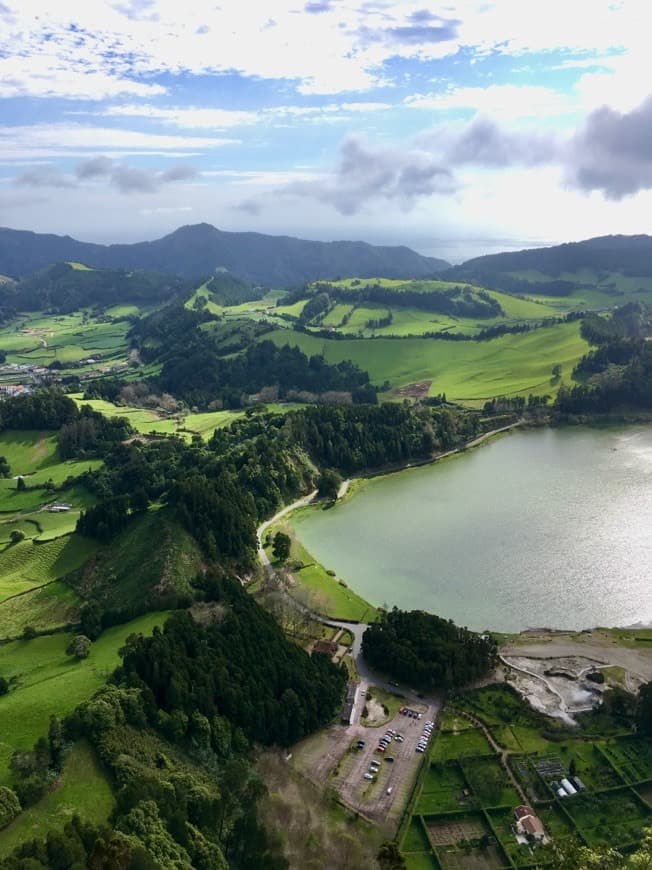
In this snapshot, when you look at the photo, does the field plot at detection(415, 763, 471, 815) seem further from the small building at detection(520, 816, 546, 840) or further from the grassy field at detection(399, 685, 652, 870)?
the small building at detection(520, 816, 546, 840)

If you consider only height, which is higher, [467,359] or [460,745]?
[467,359]

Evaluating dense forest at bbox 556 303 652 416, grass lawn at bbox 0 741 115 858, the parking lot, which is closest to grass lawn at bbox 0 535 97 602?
grass lawn at bbox 0 741 115 858

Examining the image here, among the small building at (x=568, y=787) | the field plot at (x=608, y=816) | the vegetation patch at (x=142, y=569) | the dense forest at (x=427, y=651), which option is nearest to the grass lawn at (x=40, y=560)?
the vegetation patch at (x=142, y=569)

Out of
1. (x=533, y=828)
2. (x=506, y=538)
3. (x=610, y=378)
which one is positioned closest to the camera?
(x=533, y=828)

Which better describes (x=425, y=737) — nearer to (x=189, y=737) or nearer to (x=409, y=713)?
(x=409, y=713)

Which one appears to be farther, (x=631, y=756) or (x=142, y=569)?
(x=142, y=569)

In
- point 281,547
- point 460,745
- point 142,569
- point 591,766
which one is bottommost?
point 591,766

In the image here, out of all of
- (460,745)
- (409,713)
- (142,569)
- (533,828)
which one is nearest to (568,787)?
(533,828)
